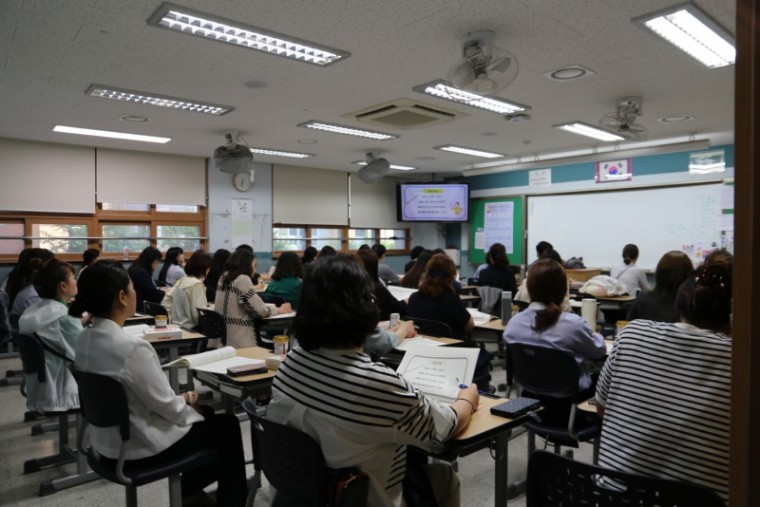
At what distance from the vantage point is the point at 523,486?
2.87 m

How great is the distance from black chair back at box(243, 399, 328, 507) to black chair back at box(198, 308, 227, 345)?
2.68 metres

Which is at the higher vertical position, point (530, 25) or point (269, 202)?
point (530, 25)

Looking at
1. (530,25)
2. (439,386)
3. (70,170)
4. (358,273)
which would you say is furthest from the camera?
(70,170)

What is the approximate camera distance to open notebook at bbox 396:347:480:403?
1931 mm

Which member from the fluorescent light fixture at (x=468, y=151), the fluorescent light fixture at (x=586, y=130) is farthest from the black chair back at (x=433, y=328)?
the fluorescent light fixture at (x=468, y=151)

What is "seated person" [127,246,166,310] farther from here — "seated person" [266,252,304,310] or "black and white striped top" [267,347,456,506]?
"black and white striped top" [267,347,456,506]

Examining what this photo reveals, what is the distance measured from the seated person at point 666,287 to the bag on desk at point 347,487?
2.65m

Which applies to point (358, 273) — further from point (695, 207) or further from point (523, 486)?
point (695, 207)

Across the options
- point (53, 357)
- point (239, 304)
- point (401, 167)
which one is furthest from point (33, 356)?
point (401, 167)

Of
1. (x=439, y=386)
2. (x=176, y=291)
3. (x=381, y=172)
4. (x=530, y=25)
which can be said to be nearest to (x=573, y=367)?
(x=439, y=386)

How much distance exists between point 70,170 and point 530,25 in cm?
658

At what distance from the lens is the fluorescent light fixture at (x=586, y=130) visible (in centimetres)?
611

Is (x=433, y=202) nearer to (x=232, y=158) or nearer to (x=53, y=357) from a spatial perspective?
(x=232, y=158)

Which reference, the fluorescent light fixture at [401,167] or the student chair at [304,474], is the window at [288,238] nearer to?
the fluorescent light fixture at [401,167]
